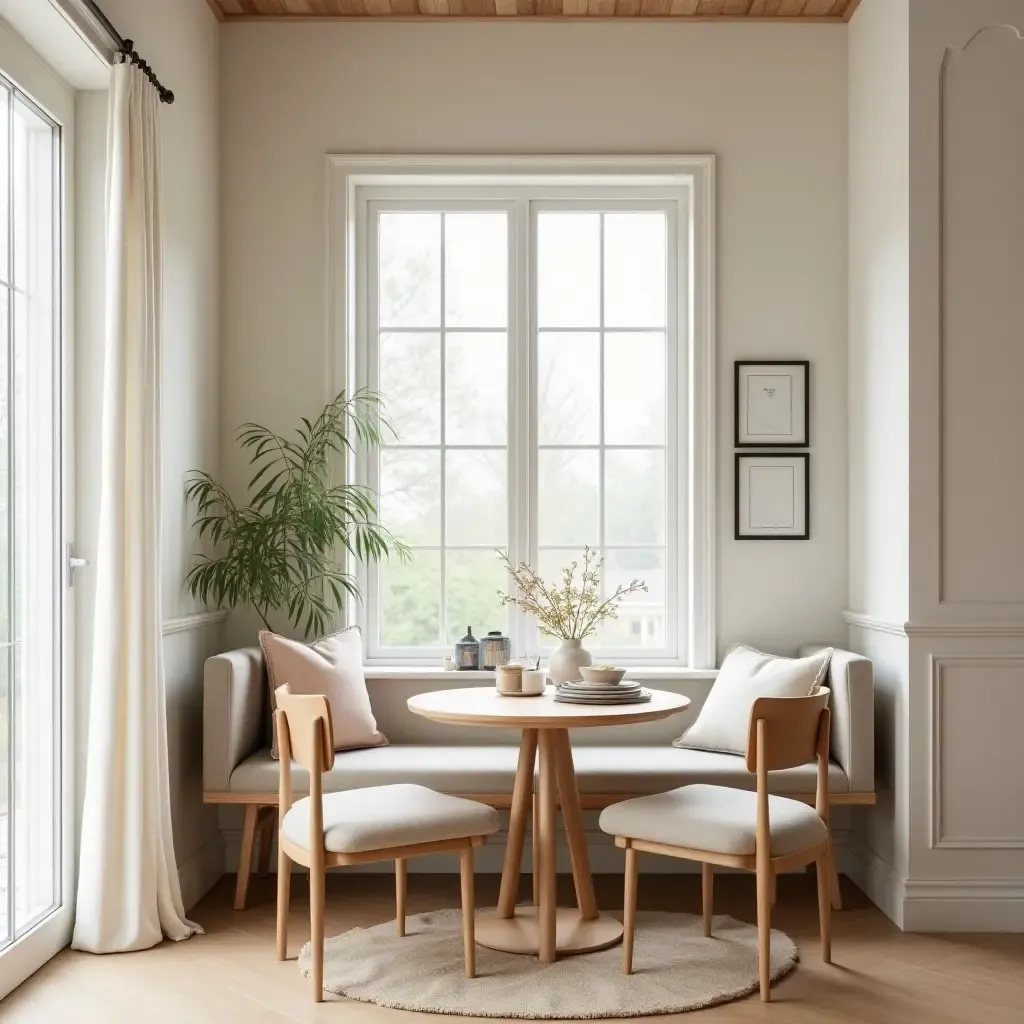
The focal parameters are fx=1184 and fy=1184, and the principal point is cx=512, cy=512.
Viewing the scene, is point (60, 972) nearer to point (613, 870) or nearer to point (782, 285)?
point (613, 870)

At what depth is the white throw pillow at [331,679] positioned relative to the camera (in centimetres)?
425

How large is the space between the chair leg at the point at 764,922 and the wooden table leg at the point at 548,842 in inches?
23.7

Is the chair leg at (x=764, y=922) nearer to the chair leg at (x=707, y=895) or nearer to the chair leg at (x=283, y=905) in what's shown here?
the chair leg at (x=707, y=895)

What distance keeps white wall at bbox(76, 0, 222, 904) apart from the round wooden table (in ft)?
3.29

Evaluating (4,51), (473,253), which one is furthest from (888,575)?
(4,51)

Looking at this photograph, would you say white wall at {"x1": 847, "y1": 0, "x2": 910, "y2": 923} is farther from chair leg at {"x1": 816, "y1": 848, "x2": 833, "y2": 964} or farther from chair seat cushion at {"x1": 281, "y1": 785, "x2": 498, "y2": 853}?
chair seat cushion at {"x1": 281, "y1": 785, "x2": 498, "y2": 853}

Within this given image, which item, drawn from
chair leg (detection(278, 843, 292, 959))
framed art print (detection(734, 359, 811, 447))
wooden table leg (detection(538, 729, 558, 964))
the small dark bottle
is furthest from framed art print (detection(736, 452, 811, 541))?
chair leg (detection(278, 843, 292, 959))

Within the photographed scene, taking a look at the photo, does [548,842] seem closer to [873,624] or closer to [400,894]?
[400,894]

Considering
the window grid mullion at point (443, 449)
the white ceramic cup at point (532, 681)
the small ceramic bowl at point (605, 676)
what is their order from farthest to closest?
the window grid mullion at point (443, 449) < the white ceramic cup at point (532, 681) < the small ceramic bowl at point (605, 676)

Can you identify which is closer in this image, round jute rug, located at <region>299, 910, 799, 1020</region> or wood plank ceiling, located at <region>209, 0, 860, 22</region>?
round jute rug, located at <region>299, 910, 799, 1020</region>

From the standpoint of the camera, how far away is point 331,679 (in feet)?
14.1

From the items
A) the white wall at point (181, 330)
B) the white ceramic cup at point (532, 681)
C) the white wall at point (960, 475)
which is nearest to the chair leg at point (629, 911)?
the white ceramic cup at point (532, 681)

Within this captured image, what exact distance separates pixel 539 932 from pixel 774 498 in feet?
6.64

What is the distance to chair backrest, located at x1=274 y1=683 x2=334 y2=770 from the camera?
10.6ft
